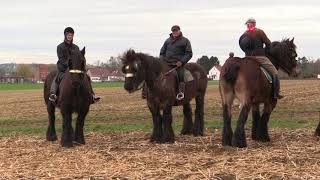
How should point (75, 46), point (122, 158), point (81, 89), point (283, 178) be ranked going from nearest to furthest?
point (283, 178), point (122, 158), point (81, 89), point (75, 46)

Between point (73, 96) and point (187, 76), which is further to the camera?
point (187, 76)

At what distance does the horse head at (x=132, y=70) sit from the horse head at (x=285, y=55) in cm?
336

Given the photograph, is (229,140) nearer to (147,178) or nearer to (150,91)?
(150,91)

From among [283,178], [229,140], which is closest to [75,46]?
[229,140]

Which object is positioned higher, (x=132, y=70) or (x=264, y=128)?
(x=132, y=70)

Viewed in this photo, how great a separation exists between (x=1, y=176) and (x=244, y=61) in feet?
18.9

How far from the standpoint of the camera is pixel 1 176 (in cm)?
913

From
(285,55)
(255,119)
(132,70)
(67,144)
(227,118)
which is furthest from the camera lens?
(285,55)

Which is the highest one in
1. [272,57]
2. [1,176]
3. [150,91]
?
[272,57]

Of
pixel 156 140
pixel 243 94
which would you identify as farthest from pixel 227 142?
pixel 156 140

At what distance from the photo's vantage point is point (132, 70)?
12.4m

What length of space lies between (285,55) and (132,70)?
395 centimetres

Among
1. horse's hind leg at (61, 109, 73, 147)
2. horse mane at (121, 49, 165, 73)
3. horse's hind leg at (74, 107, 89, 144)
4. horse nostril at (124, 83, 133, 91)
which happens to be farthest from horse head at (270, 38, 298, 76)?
horse's hind leg at (61, 109, 73, 147)

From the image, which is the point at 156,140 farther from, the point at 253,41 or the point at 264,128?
the point at 253,41
